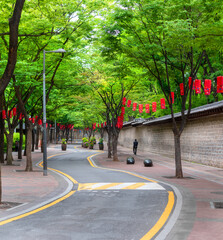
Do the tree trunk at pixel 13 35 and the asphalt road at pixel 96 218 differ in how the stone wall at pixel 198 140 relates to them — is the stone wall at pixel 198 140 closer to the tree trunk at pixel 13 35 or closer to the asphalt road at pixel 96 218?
the asphalt road at pixel 96 218

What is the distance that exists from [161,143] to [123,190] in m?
28.7

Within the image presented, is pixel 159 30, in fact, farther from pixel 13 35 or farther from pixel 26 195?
pixel 26 195

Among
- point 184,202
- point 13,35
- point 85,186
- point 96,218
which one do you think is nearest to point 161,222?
point 96,218

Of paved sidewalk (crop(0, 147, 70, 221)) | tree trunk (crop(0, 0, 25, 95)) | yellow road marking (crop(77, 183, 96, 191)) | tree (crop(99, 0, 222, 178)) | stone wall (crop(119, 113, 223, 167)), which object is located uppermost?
tree (crop(99, 0, 222, 178))

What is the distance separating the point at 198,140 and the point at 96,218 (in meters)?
21.7

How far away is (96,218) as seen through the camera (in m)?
9.26

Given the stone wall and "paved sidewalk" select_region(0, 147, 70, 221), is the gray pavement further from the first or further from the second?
the stone wall

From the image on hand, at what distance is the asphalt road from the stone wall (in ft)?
40.3

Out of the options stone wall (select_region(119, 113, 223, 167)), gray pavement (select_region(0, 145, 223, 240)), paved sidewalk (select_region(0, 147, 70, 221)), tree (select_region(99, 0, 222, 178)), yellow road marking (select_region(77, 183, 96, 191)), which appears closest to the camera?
gray pavement (select_region(0, 145, 223, 240))

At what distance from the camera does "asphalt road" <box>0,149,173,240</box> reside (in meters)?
7.59

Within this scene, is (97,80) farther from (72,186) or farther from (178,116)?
(72,186)

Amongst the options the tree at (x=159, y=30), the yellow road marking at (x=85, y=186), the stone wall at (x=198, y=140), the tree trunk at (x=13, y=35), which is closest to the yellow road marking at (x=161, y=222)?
the yellow road marking at (x=85, y=186)

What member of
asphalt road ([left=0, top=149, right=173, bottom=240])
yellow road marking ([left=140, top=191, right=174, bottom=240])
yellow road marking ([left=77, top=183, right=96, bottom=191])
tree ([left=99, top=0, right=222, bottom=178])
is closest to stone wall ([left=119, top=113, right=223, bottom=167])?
tree ([left=99, top=0, right=222, bottom=178])

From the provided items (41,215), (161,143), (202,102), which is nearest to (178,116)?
(202,102)
